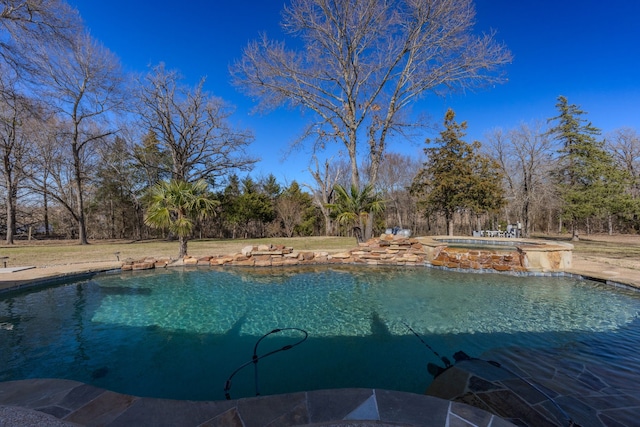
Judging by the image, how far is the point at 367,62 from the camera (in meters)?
11.4

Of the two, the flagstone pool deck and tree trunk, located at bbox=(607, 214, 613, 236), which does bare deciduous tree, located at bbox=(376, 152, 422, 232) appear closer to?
tree trunk, located at bbox=(607, 214, 613, 236)

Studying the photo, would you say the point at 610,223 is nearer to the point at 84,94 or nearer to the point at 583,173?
the point at 583,173

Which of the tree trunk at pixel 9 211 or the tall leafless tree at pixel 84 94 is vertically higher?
the tall leafless tree at pixel 84 94

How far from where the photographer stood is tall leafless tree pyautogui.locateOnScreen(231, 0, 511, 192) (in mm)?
10344

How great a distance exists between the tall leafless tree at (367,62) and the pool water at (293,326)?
6234 mm

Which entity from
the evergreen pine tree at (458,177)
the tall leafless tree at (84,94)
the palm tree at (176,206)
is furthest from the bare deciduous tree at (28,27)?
the evergreen pine tree at (458,177)

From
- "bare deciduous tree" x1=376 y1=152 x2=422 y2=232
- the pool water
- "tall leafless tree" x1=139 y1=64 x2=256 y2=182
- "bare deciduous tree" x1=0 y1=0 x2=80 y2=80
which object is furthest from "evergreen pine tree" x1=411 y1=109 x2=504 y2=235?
"bare deciduous tree" x1=0 y1=0 x2=80 y2=80

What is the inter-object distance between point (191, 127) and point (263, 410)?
17.0 m

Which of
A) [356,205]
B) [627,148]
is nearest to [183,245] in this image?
[356,205]

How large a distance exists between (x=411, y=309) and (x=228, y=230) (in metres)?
18.3

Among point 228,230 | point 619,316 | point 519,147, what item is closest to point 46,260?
point 228,230

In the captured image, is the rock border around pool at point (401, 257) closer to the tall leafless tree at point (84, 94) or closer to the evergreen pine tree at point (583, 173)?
the evergreen pine tree at point (583, 173)

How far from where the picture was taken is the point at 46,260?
8891 mm

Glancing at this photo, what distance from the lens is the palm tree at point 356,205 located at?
32.1ft
